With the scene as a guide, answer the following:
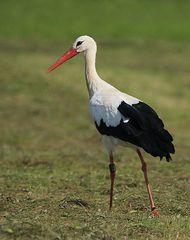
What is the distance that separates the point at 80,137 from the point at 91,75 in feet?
16.7

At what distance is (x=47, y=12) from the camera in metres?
36.4

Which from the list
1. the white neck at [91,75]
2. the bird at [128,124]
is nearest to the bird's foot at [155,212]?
the bird at [128,124]

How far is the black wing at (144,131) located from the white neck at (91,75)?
2.66ft

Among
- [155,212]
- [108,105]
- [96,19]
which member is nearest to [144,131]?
[108,105]

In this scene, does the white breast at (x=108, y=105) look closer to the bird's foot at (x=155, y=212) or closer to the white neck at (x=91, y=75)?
the white neck at (x=91, y=75)

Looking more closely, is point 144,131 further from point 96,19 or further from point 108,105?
point 96,19

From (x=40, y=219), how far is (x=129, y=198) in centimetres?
177

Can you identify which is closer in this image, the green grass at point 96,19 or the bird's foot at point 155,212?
the bird's foot at point 155,212

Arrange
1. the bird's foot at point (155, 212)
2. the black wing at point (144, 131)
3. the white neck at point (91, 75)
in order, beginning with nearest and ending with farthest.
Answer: the bird's foot at point (155, 212) < the black wing at point (144, 131) < the white neck at point (91, 75)

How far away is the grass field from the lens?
6977mm

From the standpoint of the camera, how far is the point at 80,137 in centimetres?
1398

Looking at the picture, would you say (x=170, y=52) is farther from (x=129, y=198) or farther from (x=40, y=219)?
(x=40, y=219)

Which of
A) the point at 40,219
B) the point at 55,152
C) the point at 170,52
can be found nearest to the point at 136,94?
the point at 55,152

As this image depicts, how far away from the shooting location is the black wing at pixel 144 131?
7637 millimetres
